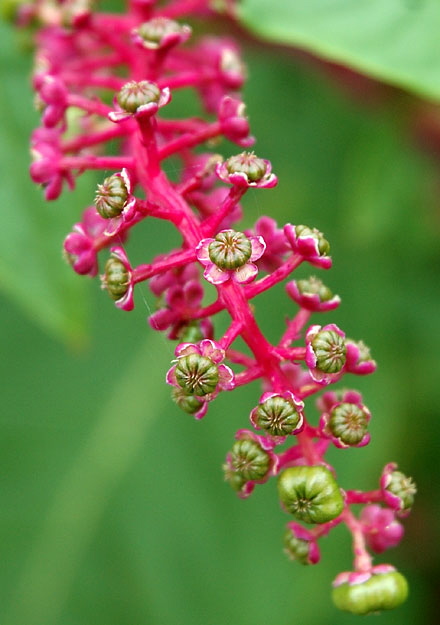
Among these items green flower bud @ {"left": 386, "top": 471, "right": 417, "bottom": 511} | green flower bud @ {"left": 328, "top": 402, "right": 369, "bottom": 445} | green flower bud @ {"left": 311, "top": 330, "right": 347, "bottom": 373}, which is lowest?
green flower bud @ {"left": 386, "top": 471, "right": 417, "bottom": 511}

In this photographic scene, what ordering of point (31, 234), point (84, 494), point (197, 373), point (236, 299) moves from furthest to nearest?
1. point (84, 494)
2. point (31, 234)
3. point (236, 299)
4. point (197, 373)

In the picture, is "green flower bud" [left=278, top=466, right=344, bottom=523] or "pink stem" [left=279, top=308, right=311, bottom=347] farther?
"pink stem" [left=279, top=308, right=311, bottom=347]

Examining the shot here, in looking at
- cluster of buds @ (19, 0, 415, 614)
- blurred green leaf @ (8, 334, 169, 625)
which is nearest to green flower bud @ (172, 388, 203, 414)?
cluster of buds @ (19, 0, 415, 614)

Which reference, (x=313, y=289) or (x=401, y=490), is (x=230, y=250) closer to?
(x=313, y=289)

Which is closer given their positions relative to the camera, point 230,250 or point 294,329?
point 230,250

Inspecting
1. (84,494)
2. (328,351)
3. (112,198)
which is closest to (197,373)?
(328,351)

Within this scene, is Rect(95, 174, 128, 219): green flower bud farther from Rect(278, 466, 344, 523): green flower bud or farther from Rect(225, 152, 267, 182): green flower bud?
Rect(278, 466, 344, 523): green flower bud
